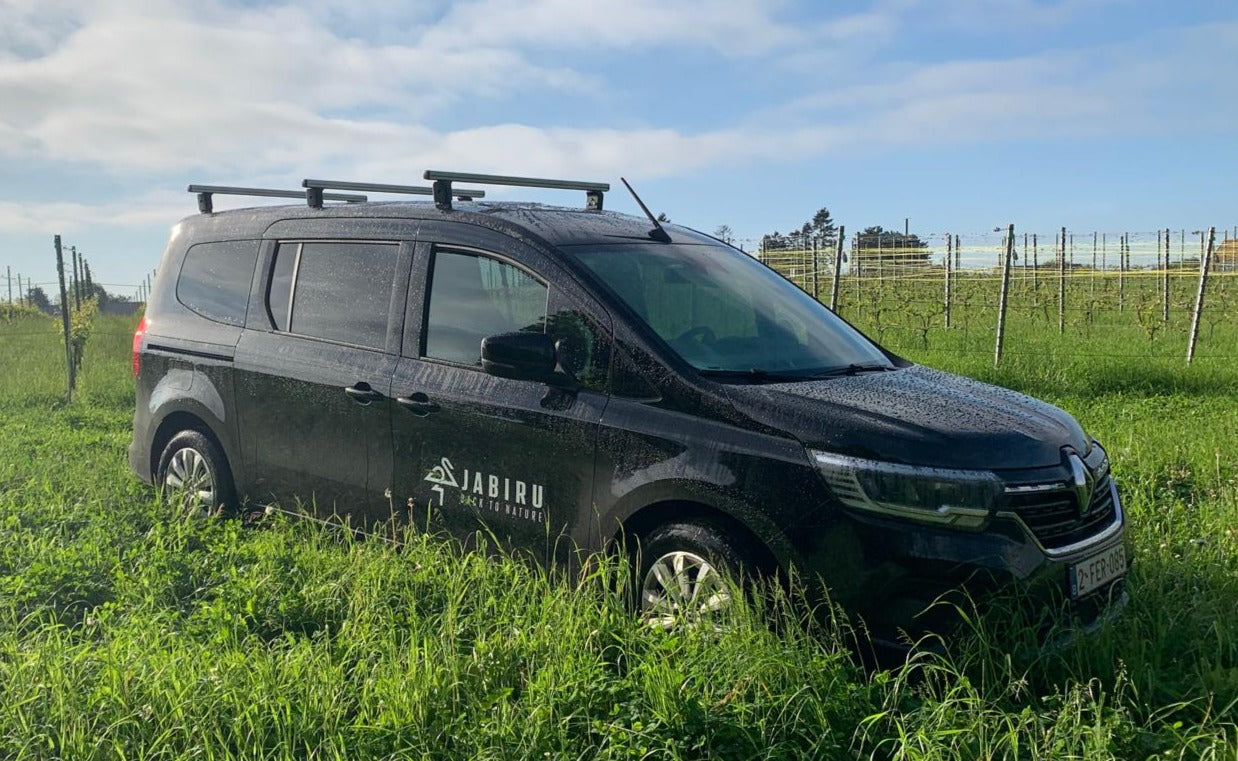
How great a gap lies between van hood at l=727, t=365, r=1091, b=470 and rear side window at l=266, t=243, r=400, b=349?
1.95 m

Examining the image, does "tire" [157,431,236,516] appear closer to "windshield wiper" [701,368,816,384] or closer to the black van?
the black van

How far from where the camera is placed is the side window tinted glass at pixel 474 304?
417 centimetres

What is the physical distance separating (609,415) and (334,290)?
6.22 ft

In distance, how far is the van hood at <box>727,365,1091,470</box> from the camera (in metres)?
3.30

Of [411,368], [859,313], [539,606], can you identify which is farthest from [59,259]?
[859,313]

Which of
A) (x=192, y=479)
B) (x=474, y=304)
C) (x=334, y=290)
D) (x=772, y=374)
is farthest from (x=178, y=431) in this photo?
(x=772, y=374)

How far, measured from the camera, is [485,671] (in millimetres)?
3248

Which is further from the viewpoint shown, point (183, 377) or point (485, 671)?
point (183, 377)

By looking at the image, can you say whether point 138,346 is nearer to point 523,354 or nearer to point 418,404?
point 418,404

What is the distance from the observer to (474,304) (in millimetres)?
4367

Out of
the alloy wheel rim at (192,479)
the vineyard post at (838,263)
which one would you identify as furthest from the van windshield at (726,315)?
the vineyard post at (838,263)

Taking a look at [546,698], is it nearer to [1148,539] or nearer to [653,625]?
[653,625]

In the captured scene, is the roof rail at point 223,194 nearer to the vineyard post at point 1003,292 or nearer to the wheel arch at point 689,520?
the wheel arch at point 689,520

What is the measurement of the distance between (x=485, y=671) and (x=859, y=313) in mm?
23835
